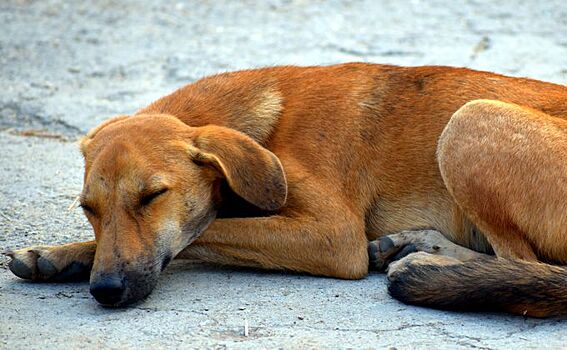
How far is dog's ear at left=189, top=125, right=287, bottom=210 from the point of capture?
14.8ft

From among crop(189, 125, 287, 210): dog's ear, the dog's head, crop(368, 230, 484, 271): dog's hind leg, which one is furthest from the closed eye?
crop(368, 230, 484, 271): dog's hind leg

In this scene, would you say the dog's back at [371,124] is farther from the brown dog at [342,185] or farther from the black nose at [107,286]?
the black nose at [107,286]

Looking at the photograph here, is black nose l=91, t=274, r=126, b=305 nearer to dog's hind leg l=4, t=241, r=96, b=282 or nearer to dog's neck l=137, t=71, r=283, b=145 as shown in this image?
dog's hind leg l=4, t=241, r=96, b=282

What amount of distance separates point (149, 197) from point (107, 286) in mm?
420

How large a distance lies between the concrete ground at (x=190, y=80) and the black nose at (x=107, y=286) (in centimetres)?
9

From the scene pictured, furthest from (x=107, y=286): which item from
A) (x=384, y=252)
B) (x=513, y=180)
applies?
(x=513, y=180)

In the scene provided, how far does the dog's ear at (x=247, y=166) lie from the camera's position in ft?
14.8

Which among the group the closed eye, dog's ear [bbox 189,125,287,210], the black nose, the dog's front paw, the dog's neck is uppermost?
the dog's neck

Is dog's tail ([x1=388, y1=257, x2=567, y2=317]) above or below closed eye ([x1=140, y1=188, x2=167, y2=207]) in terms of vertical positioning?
below

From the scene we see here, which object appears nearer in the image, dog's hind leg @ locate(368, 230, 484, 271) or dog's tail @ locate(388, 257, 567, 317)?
dog's tail @ locate(388, 257, 567, 317)

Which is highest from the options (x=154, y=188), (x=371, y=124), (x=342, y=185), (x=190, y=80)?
(x=371, y=124)

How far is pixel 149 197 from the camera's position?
4.37 m

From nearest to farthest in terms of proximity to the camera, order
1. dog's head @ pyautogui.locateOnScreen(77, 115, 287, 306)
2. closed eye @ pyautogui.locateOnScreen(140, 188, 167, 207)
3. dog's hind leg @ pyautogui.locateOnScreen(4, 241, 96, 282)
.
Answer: dog's head @ pyautogui.locateOnScreen(77, 115, 287, 306), closed eye @ pyautogui.locateOnScreen(140, 188, 167, 207), dog's hind leg @ pyautogui.locateOnScreen(4, 241, 96, 282)

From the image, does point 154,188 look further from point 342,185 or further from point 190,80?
point 190,80
